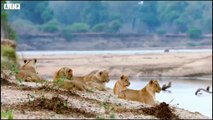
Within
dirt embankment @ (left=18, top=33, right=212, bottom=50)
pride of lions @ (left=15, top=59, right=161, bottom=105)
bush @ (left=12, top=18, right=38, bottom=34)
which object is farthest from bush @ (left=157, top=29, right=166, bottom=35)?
pride of lions @ (left=15, top=59, right=161, bottom=105)

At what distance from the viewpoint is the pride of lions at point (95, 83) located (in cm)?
1444

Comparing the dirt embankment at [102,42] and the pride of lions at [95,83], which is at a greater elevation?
the dirt embankment at [102,42]

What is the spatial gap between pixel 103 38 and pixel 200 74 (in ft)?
182

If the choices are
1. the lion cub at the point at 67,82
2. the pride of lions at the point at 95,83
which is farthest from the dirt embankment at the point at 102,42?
the lion cub at the point at 67,82

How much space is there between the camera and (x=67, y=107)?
10.5 m

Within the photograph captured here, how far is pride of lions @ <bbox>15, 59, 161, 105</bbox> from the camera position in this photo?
14438 mm

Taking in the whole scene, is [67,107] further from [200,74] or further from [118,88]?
[200,74]

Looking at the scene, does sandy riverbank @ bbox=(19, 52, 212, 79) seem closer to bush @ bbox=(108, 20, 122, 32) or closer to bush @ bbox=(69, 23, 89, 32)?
bush @ bbox=(69, 23, 89, 32)

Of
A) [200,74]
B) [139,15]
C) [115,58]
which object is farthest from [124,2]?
[200,74]

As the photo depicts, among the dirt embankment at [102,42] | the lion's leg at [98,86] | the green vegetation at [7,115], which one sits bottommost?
the green vegetation at [7,115]

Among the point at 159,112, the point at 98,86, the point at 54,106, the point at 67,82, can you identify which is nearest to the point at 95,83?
the point at 98,86

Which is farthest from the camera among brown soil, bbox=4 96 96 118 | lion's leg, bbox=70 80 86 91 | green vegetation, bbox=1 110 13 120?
lion's leg, bbox=70 80 86 91

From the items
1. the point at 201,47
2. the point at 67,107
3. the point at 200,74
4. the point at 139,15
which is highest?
the point at 139,15

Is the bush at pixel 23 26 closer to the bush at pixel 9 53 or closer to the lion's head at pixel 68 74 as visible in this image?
the bush at pixel 9 53
